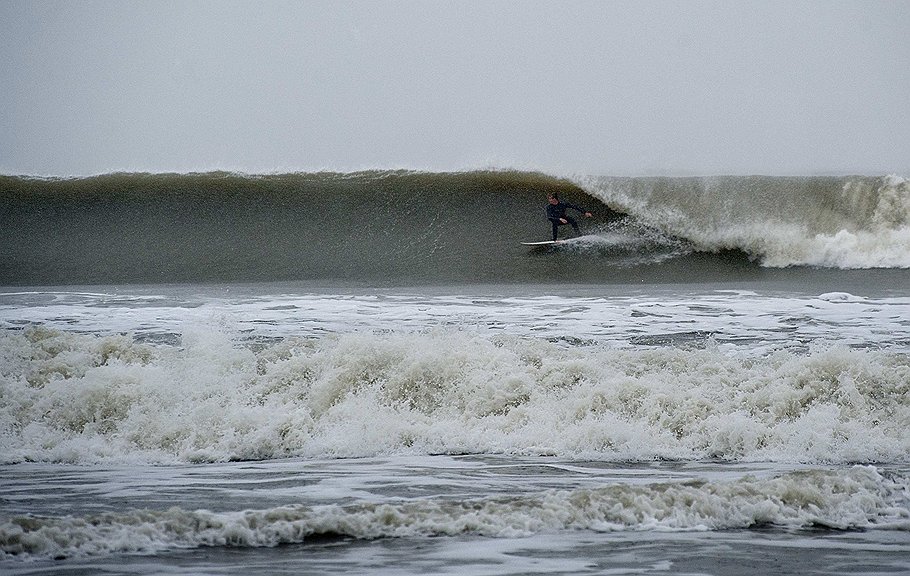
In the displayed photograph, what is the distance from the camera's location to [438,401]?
6039 mm

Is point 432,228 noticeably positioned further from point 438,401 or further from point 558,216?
point 438,401

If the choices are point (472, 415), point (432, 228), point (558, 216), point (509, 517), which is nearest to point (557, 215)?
point (558, 216)

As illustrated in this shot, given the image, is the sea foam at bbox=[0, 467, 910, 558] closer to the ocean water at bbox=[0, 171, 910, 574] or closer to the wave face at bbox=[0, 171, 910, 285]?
the ocean water at bbox=[0, 171, 910, 574]

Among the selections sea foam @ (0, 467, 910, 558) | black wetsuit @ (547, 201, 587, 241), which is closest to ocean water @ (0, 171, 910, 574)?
sea foam @ (0, 467, 910, 558)

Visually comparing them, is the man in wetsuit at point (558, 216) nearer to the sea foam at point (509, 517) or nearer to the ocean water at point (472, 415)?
the ocean water at point (472, 415)

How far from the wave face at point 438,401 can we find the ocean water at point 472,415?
0.06ft

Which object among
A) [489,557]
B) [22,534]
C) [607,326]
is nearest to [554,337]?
[607,326]

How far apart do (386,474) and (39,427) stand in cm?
236

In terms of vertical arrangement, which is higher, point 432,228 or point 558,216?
point 558,216

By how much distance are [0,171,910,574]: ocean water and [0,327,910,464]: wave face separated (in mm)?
18

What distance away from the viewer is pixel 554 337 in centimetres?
750

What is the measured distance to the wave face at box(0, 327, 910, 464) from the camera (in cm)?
536

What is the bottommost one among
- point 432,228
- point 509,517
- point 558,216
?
point 509,517

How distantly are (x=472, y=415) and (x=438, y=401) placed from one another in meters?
0.29
